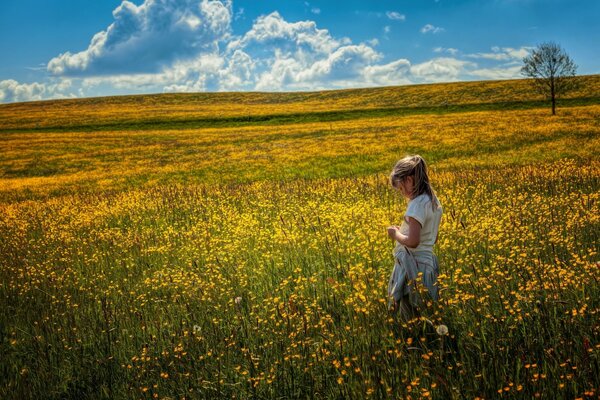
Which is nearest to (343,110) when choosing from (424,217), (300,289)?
(300,289)

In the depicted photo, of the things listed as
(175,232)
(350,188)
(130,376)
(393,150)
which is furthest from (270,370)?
(393,150)

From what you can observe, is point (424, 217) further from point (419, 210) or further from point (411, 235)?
point (411, 235)

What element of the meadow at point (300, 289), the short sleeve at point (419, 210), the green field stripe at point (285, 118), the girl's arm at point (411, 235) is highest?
the green field stripe at point (285, 118)

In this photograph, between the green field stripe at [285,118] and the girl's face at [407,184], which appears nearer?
the girl's face at [407,184]

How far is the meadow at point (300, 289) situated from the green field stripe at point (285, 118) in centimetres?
2459

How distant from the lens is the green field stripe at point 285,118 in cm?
4297

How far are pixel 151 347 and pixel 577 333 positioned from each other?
3740 mm

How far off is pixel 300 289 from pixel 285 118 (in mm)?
43219

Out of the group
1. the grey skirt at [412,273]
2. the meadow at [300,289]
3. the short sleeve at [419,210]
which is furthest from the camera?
the grey skirt at [412,273]

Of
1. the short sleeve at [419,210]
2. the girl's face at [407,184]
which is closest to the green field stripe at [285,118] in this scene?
the girl's face at [407,184]

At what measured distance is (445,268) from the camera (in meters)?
4.88

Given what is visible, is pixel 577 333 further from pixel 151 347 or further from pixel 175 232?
pixel 175 232

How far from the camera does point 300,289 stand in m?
4.91

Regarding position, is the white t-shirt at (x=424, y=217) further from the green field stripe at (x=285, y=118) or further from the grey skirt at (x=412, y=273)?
the green field stripe at (x=285, y=118)
